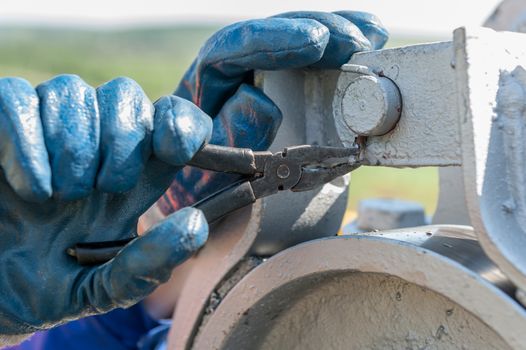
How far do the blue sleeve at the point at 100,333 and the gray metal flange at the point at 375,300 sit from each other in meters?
0.96

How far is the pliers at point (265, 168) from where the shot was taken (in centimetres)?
89

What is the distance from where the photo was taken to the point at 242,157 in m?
0.91

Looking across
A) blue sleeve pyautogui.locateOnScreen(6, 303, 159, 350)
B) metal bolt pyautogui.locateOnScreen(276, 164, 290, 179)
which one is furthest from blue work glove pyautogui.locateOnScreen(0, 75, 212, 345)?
blue sleeve pyautogui.locateOnScreen(6, 303, 159, 350)

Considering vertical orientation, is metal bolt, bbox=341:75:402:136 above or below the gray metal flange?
above

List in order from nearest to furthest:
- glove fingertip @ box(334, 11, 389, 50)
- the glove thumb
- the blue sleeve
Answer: the glove thumb, glove fingertip @ box(334, 11, 389, 50), the blue sleeve

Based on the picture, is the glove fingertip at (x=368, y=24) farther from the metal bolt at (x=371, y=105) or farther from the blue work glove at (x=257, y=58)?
the metal bolt at (x=371, y=105)

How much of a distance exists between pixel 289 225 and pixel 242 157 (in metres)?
0.21

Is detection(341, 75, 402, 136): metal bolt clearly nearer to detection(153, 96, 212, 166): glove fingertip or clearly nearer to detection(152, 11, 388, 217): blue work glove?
detection(152, 11, 388, 217): blue work glove

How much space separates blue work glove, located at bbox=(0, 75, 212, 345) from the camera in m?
0.74

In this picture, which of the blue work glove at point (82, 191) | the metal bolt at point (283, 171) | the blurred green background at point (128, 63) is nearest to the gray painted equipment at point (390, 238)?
the metal bolt at point (283, 171)

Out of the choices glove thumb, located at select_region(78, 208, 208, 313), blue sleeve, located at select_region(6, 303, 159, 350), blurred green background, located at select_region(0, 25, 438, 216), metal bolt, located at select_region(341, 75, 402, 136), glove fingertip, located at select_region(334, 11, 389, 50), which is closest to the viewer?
glove thumb, located at select_region(78, 208, 208, 313)

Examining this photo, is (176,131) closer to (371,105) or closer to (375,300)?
(371,105)

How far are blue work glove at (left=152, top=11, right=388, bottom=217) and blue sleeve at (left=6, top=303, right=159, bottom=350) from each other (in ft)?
3.24

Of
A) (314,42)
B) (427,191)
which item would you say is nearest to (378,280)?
(314,42)
